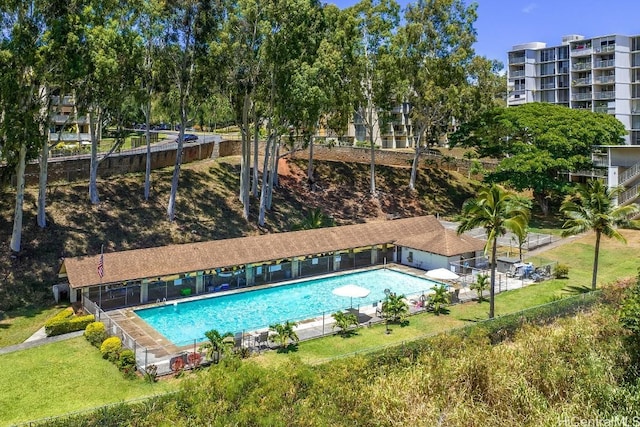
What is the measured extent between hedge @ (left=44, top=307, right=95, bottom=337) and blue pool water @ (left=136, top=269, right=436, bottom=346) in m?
3.24

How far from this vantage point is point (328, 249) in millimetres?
40156

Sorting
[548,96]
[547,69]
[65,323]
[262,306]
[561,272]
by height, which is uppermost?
[547,69]

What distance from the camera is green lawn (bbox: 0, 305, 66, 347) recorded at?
93.6ft

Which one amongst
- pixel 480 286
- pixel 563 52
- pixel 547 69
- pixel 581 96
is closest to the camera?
pixel 480 286

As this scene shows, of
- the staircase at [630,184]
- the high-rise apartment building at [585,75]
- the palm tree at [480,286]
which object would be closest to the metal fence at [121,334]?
the palm tree at [480,286]

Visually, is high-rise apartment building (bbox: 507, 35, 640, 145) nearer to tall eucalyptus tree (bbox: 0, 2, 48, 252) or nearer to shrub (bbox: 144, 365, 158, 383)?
tall eucalyptus tree (bbox: 0, 2, 48, 252)

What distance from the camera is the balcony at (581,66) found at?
8350cm

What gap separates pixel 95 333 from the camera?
27125 millimetres

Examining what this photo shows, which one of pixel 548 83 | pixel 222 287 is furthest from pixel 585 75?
pixel 222 287

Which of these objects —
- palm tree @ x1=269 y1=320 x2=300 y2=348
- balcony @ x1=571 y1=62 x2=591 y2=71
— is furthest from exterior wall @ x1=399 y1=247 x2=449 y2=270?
balcony @ x1=571 y1=62 x2=591 y2=71

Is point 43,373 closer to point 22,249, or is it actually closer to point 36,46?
point 22,249

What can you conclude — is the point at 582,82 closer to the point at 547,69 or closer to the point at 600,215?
the point at 547,69

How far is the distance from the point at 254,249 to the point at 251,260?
126 centimetres

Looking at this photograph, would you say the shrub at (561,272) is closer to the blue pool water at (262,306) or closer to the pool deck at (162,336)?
the pool deck at (162,336)
